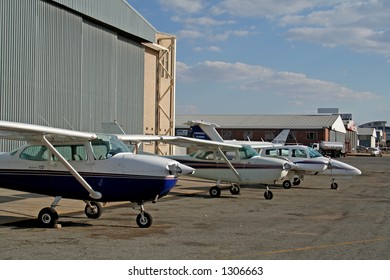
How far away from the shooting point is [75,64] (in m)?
26.4

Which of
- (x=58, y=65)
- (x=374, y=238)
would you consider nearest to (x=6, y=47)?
(x=58, y=65)

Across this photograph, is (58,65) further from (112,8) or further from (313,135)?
(313,135)

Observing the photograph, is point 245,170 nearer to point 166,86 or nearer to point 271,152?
point 271,152

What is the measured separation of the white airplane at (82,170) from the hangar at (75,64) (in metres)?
5.28

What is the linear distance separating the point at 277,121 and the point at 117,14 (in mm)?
66641

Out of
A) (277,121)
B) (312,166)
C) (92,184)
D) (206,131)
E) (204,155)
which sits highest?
(277,121)

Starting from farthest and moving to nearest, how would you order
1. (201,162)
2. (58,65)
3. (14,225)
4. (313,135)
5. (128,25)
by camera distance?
(313,135), (128,25), (58,65), (201,162), (14,225)

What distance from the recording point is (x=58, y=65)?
25000mm

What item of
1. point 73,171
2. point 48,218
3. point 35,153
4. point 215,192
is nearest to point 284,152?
point 215,192

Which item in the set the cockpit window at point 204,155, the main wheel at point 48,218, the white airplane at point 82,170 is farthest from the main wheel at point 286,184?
the main wheel at point 48,218

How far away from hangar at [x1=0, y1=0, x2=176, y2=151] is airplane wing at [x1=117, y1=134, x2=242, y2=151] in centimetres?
290

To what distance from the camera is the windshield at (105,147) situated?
Answer: 38.9 ft

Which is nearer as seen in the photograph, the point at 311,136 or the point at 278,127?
the point at 311,136
